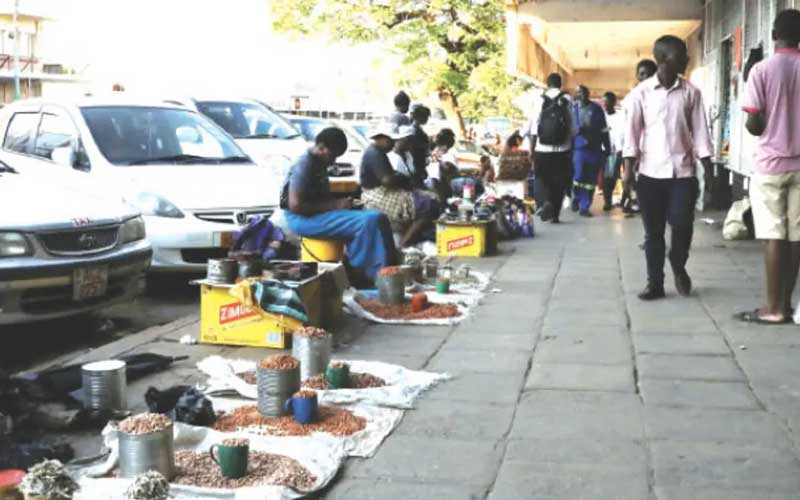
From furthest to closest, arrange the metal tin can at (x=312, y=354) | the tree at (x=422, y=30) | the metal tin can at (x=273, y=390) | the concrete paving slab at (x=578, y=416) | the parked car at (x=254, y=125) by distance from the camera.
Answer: the tree at (x=422, y=30) → the parked car at (x=254, y=125) → the metal tin can at (x=312, y=354) → the metal tin can at (x=273, y=390) → the concrete paving slab at (x=578, y=416)

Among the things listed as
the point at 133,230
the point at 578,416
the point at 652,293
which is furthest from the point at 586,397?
the point at 133,230

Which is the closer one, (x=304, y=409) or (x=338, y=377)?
(x=304, y=409)

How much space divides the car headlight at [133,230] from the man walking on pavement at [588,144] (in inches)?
314

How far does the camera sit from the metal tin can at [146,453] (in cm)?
357

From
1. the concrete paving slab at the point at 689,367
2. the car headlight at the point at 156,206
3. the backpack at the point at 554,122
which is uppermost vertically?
the backpack at the point at 554,122

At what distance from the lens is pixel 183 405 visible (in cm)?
430

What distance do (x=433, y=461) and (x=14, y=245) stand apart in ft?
10.9

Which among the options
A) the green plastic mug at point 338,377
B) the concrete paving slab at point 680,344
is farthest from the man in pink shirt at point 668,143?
the green plastic mug at point 338,377

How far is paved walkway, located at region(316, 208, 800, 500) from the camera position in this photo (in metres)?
3.62

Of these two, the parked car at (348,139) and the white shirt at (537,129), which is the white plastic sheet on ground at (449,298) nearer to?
the white shirt at (537,129)

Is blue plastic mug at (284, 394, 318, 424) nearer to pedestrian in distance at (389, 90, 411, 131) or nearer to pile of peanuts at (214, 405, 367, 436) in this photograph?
pile of peanuts at (214, 405, 367, 436)

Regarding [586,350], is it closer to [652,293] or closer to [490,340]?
[490,340]

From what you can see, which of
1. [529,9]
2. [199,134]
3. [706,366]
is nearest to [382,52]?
[529,9]

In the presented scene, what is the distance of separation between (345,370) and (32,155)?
551 centimetres
